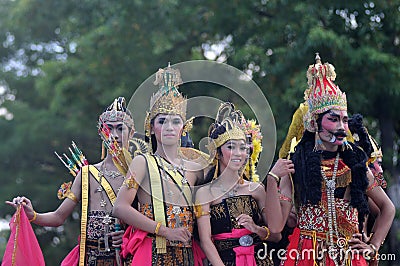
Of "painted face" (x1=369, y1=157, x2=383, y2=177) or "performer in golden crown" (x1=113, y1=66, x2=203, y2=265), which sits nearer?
"performer in golden crown" (x1=113, y1=66, x2=203, y2=265)

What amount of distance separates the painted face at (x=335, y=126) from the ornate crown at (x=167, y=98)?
108 centimetres

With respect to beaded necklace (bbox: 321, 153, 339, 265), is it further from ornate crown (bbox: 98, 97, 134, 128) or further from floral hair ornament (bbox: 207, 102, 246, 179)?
ornate crown (bbox: 98, 97, 134, 128)

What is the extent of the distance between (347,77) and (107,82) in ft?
16.4

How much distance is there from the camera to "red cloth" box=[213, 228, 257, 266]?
17.8 feet

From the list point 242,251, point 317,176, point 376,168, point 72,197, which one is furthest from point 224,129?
point 72,197

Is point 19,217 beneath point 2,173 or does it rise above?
beneath

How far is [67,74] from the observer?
50.8 ft

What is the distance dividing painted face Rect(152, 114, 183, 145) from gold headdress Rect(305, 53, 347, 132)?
96 cm

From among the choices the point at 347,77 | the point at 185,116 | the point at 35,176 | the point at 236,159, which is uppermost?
the point at 35,176

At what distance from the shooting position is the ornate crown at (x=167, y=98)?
221 inches

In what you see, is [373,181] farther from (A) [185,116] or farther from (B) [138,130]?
(B) [138,130]

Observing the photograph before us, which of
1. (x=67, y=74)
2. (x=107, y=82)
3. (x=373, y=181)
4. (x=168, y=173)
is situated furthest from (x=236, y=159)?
(x=67, y=74)

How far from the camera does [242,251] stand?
17.9 ft

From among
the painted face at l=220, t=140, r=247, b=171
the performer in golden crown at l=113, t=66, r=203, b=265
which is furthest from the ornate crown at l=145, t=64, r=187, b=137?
the painted face at l=220, t=140, r=247, b=171
